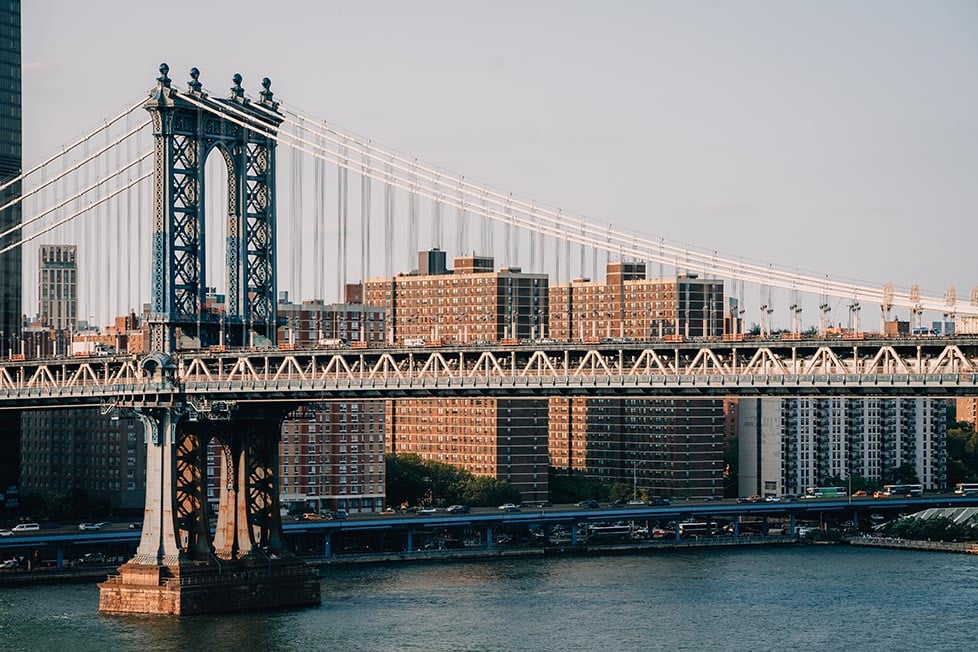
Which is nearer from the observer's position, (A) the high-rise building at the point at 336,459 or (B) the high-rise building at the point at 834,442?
(A) the high-rise building at the point at 336,459

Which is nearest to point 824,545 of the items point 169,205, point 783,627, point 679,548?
point 679,548

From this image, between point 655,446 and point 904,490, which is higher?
point 655,446

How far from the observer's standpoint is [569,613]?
9619cm

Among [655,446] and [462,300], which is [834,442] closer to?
[655,446]

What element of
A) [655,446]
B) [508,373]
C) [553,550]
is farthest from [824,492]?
[508,373]

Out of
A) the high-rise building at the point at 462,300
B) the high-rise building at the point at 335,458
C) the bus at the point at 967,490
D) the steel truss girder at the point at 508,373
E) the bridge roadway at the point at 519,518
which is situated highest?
the high-rise building at the point at 462,300

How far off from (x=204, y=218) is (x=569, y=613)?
2299cm

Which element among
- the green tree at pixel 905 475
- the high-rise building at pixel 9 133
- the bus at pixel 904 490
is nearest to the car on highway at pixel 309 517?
the high-rise building at pixel 9 133

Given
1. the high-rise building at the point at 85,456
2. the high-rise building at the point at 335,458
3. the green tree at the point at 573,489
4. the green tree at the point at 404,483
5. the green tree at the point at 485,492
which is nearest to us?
the high-rise building at the point at 85,456

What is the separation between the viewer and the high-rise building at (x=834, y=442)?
599ft

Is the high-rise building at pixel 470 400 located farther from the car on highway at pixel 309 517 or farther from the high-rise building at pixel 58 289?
the high-rise building at pixel 58 289

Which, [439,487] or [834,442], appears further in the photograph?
[834,442]

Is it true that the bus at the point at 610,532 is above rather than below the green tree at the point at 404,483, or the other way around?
below

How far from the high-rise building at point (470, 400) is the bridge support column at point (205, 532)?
64.2 metres
